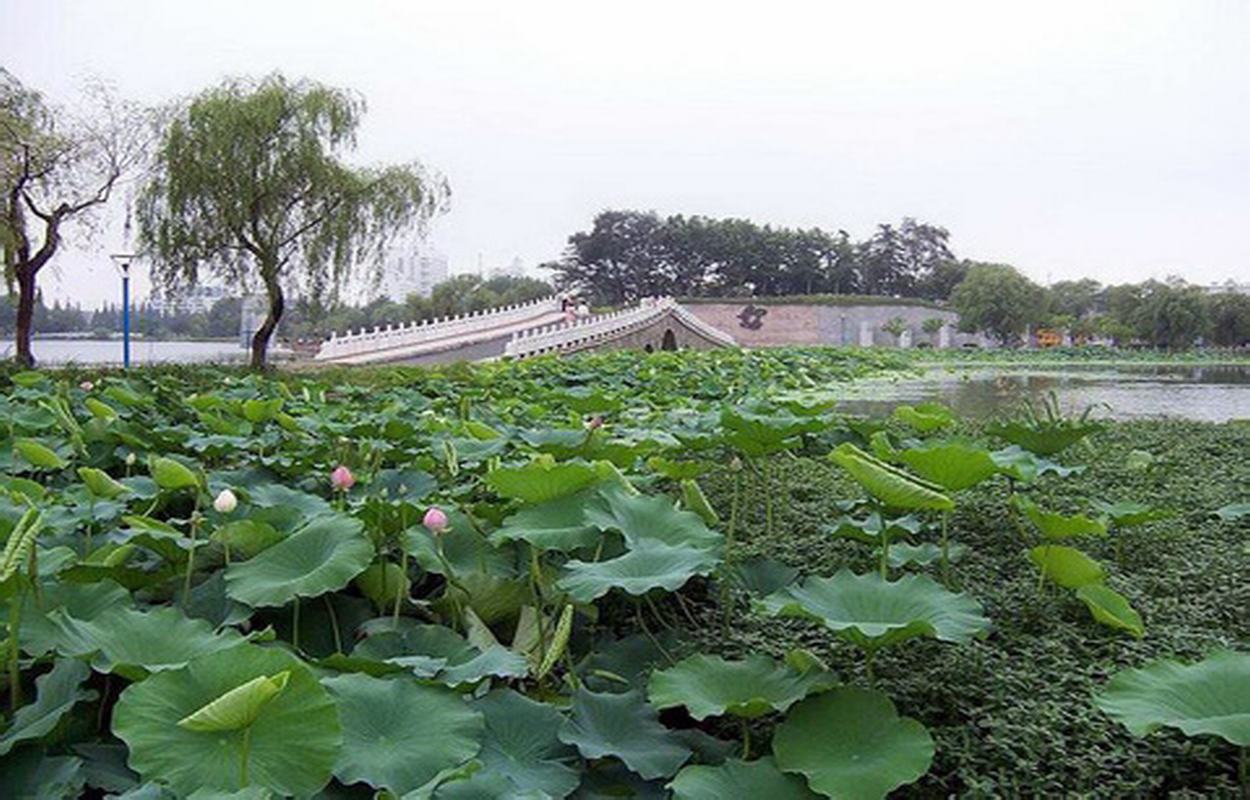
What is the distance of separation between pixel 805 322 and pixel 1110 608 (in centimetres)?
4396

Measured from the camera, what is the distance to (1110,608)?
1.47m

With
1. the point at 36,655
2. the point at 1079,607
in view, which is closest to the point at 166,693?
the point at 36,655

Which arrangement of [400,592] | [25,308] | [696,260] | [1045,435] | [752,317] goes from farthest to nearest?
1. [696,260]
2. [752,317]
3. [25,308]
4. [1045,435]
5. [400,592]

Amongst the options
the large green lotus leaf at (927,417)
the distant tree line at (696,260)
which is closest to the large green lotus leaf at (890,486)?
the large green lotus leaf at (927,417)

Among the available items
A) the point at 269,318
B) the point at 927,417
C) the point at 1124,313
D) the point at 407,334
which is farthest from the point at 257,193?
the point at 1124,313

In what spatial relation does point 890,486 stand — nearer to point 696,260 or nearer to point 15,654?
point 15,654

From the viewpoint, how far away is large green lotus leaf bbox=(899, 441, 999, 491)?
5.27 ft

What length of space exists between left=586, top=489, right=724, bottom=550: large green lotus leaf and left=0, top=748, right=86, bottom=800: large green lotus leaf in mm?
716

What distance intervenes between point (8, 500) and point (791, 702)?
150cm

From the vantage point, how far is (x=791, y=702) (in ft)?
3.93

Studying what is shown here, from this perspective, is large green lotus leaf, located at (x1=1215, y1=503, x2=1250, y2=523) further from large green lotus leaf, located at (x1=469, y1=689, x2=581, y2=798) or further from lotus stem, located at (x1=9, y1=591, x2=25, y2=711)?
lotus stem, located at (x1=9, y1=591, x2=25, y2=711)

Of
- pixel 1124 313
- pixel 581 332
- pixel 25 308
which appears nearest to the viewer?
pixel 25 308

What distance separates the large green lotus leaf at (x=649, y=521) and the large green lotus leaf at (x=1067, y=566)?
468mm

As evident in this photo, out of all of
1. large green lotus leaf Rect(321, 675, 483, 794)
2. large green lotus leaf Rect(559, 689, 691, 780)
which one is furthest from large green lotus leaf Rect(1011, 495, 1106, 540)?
large green lotus leaf Rect(321, 675, 483, 794)
